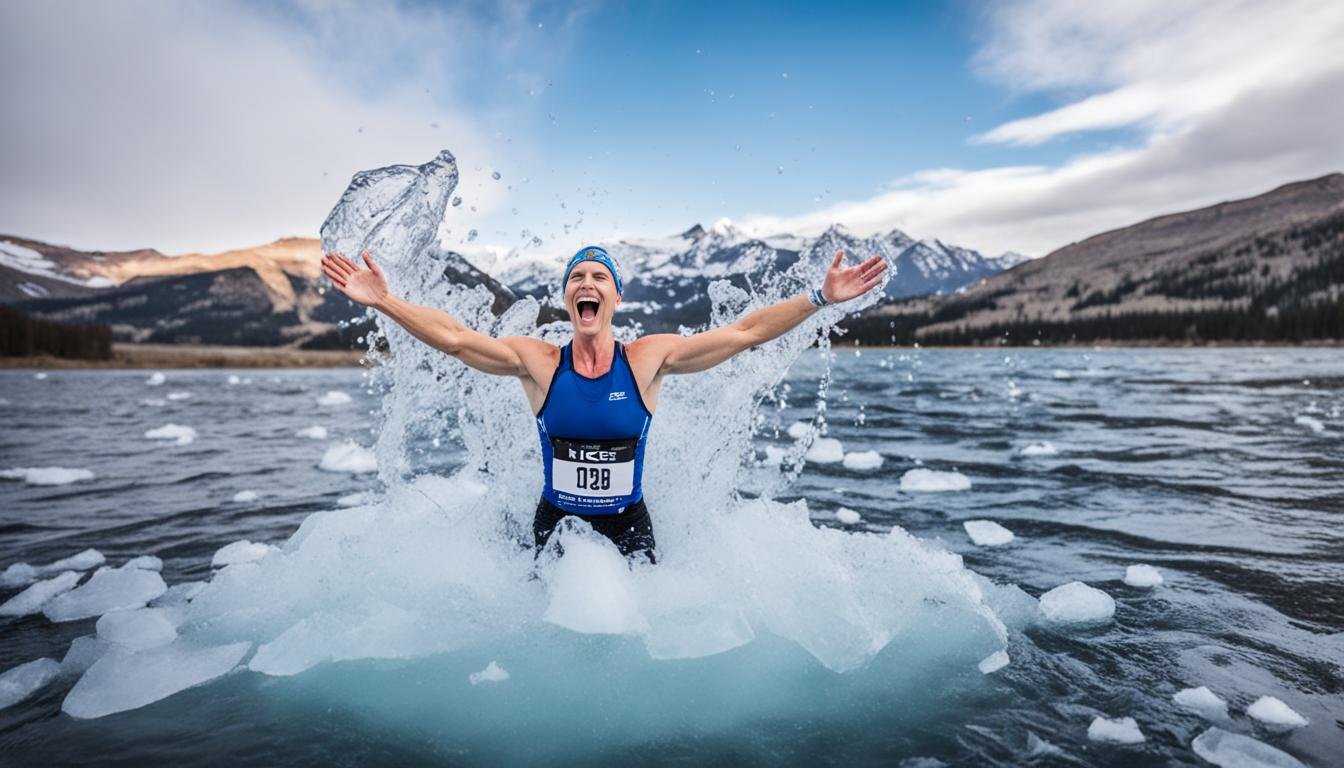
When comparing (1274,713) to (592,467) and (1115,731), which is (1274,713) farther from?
(592,467)

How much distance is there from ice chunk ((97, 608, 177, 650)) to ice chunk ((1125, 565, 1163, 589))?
800 cm

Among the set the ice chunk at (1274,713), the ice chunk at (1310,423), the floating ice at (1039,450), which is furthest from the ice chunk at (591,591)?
the ice chunk at (1310,423)

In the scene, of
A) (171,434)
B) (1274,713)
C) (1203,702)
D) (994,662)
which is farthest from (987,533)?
(171,434)

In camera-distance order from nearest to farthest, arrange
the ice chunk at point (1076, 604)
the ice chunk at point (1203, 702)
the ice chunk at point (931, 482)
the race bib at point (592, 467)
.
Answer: the ice chunk at point (1203, 702) < the race bib at point (592, 467) < the ice chunk at point (1076, 604) < the ice chunk at point (931, 482)

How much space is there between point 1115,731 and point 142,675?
A: 19.0 ft

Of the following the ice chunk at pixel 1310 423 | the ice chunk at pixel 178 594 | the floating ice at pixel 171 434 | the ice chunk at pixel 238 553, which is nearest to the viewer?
the ice chunk at pixel 178 594

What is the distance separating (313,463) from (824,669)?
12712mm

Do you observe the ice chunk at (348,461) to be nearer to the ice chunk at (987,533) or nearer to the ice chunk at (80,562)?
the ice chunk at (80,562)

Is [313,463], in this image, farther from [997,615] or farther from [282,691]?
[997,615]

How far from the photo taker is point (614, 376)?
4.74 meters

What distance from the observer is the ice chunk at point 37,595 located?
5652 millimetres

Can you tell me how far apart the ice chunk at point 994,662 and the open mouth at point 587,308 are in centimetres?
356

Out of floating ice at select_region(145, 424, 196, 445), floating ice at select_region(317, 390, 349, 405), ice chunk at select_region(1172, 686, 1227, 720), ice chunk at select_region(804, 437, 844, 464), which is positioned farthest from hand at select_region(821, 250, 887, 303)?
floating ice at select_region(317, 390, 349, 405)

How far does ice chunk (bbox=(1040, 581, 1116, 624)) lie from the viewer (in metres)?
5.54
